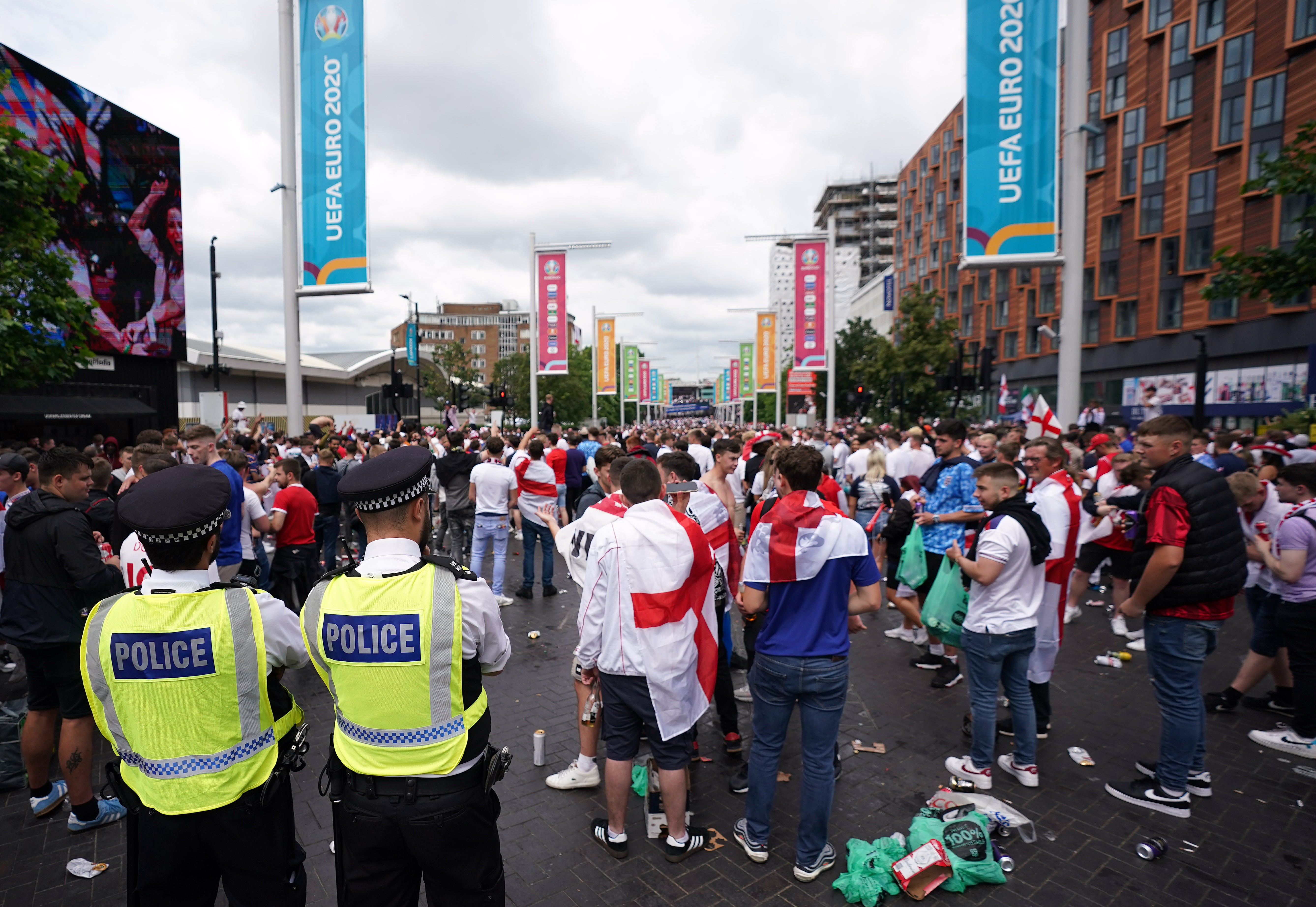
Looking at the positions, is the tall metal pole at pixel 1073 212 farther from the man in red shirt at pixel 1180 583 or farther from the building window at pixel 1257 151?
the building window at pixel 1257 151

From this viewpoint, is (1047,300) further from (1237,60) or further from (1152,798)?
(1152,798)

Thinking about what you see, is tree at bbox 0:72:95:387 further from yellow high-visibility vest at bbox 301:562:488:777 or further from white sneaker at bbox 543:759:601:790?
yellow high-visibility vest at bbox 301:562:488:777

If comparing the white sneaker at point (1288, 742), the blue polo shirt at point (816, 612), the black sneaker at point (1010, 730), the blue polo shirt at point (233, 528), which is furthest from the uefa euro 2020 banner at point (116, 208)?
the white sneaker at point (1288, 742)

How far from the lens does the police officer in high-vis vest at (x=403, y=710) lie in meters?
2.20

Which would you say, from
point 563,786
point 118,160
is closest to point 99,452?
point 118,160

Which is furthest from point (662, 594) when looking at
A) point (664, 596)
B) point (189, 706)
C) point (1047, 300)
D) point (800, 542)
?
point (1047, 300)

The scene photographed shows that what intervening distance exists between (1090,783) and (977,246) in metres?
7.02

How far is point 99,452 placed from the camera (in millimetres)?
14477

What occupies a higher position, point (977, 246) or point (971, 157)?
point (971, 157)

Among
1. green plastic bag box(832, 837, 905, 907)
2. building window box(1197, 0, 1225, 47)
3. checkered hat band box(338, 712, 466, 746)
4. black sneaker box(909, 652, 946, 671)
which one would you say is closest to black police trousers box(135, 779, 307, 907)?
checkered hat band box(338, 712, 466, 746)

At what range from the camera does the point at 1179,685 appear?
3.94 meters

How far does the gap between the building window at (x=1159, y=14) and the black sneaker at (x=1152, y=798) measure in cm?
4005

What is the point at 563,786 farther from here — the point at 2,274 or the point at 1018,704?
the point at 2,274

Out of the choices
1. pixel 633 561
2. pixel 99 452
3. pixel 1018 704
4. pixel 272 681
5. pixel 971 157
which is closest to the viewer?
pixel 272 681
